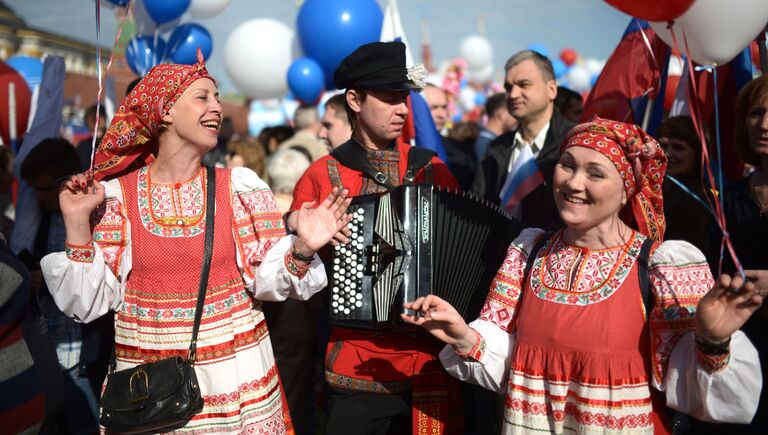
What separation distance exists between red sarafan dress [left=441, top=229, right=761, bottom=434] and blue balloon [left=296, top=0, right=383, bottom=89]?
17.8ft

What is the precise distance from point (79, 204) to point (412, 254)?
128cm

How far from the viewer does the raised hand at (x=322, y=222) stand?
8.87 feet

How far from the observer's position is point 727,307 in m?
1.93

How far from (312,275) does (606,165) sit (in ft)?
3.96

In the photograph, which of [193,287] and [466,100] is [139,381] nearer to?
[193,287]

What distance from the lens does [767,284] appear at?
2.41 metres

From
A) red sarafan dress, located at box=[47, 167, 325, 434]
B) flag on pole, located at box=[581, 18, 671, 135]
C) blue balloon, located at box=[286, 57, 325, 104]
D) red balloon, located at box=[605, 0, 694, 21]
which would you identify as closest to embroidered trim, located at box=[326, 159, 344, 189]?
red sarafan dress, located at box=[47, 167, 325, 434]

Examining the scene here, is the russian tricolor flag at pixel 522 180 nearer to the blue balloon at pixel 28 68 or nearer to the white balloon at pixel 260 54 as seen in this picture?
the white balloon at pixel 260 54

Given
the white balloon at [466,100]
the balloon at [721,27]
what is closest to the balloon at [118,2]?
the balloon at [721,27]

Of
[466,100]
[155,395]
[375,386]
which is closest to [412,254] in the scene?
[375,386]

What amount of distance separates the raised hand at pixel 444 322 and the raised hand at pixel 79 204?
A: 1.21 metres

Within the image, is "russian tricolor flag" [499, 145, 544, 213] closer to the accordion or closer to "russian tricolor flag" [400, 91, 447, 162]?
the accordion

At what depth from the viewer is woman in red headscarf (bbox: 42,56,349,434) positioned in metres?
2.68

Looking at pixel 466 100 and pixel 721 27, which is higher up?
pixel 466 100
